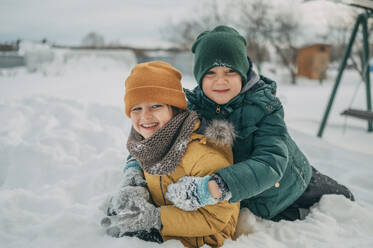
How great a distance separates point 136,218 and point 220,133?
0.63 metres

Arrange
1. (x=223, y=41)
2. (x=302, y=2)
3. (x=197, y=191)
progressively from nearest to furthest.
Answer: (x=197, y=191), (x=223, y=41), (x=302, y=2)

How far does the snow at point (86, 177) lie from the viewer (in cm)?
153

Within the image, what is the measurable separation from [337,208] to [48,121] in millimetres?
3556

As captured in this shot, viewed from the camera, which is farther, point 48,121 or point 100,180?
point 48,121

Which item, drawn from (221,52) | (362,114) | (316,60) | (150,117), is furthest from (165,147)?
(316,60)

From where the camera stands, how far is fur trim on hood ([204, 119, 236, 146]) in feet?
4.79

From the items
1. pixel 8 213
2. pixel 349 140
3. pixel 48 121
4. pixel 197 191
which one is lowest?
pixel 349 140

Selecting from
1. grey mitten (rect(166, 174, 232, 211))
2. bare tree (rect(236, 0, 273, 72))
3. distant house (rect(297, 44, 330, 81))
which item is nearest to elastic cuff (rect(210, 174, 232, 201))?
grey mitten (rect(166, 174, 232, 211))

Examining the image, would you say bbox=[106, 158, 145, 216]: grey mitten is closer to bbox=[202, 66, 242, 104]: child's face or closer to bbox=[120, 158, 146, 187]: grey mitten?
bbox=[120, 158, 146, 187]: grey mitten

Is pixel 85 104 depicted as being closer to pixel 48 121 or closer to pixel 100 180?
pixel 48 121

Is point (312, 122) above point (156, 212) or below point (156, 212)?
below

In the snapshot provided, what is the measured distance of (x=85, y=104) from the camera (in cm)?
469

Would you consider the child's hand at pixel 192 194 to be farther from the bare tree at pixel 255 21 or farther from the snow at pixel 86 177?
the bare tree at pixel 255 21

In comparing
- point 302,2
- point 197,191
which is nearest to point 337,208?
point 197,191
